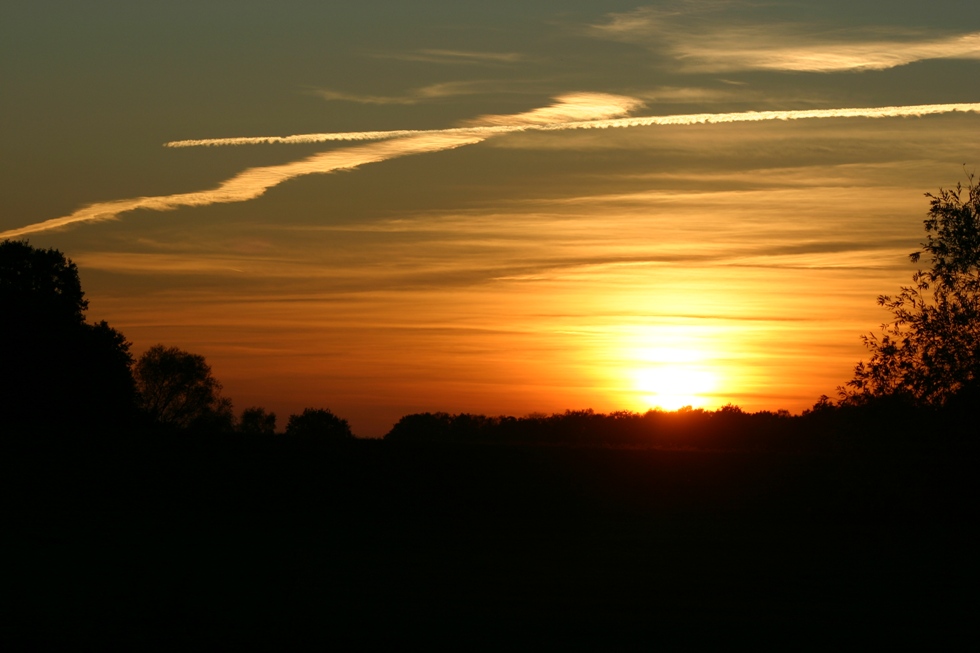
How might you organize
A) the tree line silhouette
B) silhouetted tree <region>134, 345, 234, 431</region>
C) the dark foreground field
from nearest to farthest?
the dark foreground field < the tree line silhouette < silhouetted tree <region>134, 345, 234, 431</region>

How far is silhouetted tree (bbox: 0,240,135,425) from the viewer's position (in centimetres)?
5212

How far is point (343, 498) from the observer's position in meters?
42.8

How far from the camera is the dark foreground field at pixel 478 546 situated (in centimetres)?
1791

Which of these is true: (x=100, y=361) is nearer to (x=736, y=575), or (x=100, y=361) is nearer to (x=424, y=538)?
(x=424, y=538)

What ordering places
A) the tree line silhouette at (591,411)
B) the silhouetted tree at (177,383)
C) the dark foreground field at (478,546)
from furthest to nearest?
the silhouetted tree at (177,383) → the tree line silhouette at (591,411) → the dark foreground field at (478,546)

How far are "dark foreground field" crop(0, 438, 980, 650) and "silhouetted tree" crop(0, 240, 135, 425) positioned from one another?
457 inches

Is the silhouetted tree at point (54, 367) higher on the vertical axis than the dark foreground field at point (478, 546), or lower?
higher

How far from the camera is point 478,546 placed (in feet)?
101

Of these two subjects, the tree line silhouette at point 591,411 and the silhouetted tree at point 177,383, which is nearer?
the tree line silhouette at point 591,411

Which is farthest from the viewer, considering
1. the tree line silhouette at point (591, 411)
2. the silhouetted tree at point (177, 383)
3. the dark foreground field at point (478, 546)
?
the silhouetted tree at point (177, 383)

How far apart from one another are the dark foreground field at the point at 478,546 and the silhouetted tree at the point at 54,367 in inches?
457

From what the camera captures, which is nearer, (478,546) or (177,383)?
(478,546)

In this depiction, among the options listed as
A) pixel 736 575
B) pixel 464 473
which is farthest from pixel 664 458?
pixel 736 575

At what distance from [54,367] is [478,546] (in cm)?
2973
